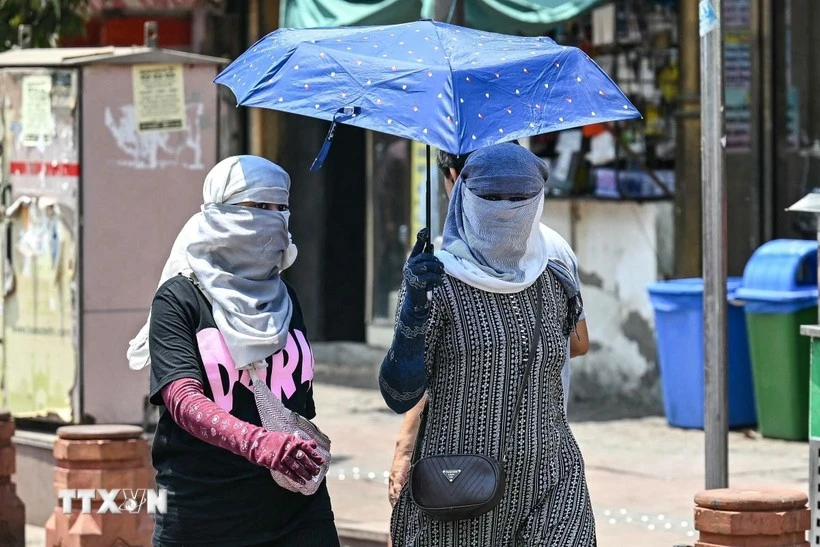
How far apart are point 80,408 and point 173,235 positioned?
3.13 ft

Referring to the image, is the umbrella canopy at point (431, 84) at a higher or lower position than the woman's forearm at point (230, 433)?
higher

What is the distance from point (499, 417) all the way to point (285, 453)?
564mm

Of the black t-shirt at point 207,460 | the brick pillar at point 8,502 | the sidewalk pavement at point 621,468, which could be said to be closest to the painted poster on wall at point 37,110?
the brick pillar at point 8,502

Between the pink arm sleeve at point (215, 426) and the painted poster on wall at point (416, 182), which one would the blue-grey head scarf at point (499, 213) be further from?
the painted poster on wall at point (416, 182)

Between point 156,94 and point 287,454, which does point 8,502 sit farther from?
point 287,454

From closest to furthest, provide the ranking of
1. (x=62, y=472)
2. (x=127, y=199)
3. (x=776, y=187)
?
(x=62, y=472) < (x=127, y=199) < (x=776, y=187)

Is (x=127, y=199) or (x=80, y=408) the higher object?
(x=127, y=199)

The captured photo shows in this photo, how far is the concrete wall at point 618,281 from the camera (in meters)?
10.9

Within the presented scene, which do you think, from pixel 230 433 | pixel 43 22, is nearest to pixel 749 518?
pixel 230 433

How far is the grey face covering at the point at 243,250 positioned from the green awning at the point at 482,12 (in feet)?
18.6

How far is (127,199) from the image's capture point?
8391mm

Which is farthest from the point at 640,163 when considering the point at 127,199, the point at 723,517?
the point at 723,517

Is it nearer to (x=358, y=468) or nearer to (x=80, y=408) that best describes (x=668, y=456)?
(x=358, y=468)

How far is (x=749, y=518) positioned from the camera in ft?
16.6
